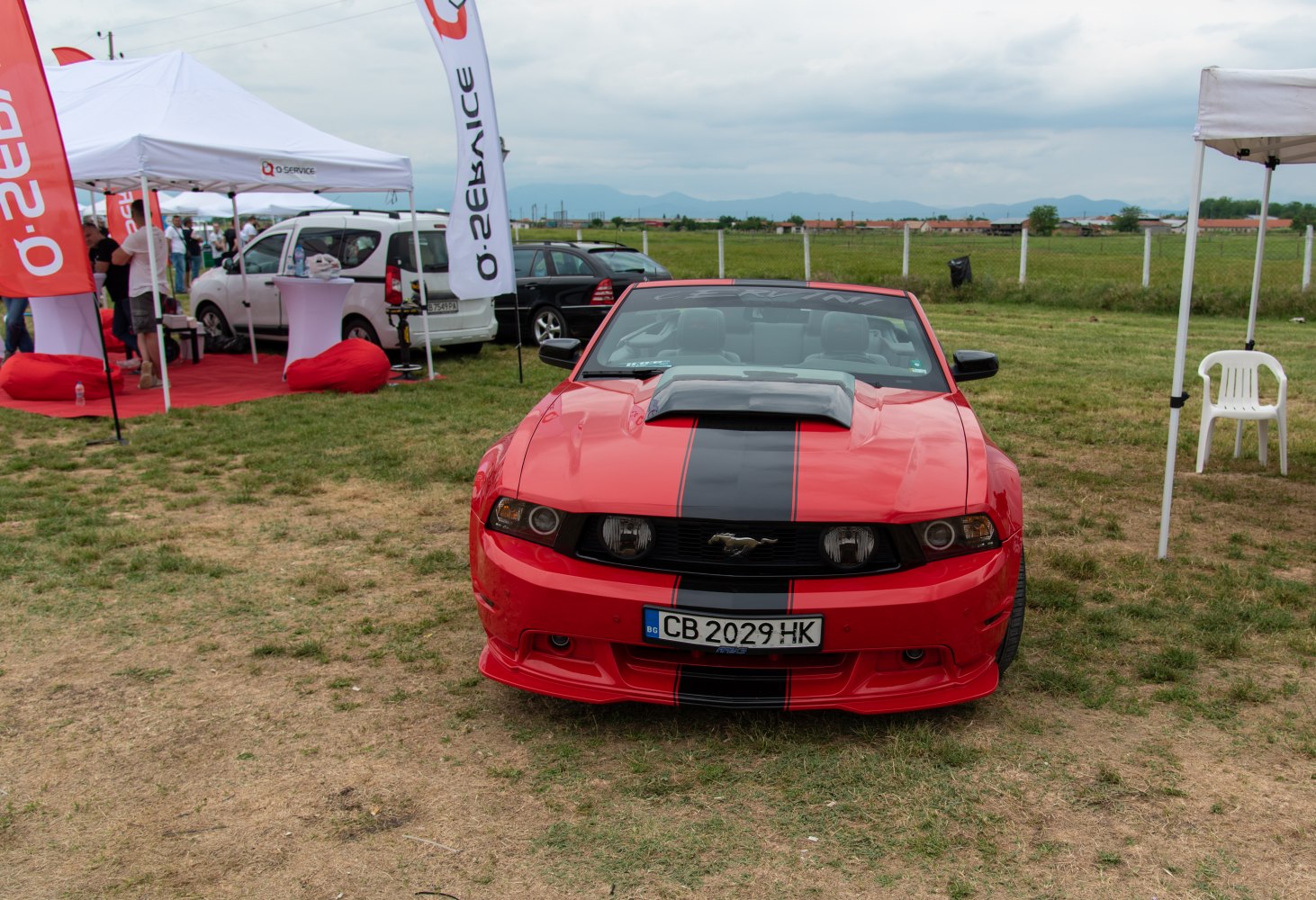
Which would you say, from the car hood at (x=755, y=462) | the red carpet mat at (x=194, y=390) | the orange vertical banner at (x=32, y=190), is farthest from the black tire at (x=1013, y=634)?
the red carpet mat at (x=194, y=390)

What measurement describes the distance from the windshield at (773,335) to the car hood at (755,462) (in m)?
0.61

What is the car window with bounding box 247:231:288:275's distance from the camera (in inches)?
524

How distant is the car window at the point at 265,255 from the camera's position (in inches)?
524

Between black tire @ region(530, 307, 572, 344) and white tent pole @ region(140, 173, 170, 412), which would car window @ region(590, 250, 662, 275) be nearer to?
black tire @ region(530, 307, 572, 344)

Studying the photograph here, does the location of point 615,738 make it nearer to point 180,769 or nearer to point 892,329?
point 180,769

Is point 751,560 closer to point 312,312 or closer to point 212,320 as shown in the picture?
point 312,312

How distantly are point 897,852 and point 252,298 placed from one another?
1249cm

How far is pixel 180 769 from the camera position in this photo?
3.24m

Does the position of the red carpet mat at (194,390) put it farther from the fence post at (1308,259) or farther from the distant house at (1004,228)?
the distant house at (1004,228)

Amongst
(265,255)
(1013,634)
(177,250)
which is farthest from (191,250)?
(1013,634)

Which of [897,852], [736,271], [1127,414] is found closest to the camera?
[897,852]

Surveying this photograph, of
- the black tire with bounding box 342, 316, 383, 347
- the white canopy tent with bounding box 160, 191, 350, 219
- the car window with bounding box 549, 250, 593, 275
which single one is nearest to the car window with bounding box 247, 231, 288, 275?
the black tire with bounding box 342, 316, 383, 347

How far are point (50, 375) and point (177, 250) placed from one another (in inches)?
653

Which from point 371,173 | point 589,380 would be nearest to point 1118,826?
point 589,380
